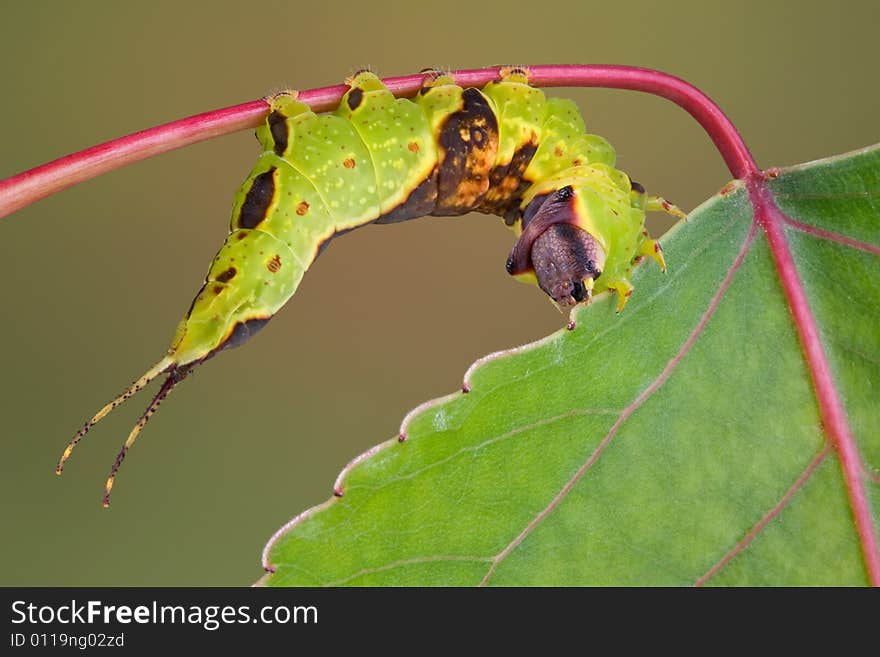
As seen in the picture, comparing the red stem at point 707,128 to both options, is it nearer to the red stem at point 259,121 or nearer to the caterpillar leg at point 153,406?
the red stem at point 259,121

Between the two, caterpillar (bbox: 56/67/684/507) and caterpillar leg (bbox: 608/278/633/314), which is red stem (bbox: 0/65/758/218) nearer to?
caterpillar (bbox: 56/67/684/507)

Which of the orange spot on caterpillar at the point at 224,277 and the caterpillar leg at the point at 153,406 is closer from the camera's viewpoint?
the caterpillar leg at the point at 153,406

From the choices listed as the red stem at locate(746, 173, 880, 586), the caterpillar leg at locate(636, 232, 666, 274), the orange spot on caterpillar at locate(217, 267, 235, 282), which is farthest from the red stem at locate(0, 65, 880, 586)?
the orange spot on caterpillar at locate(217, 267, 235, 282)

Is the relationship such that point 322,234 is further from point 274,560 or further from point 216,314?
point 274,560

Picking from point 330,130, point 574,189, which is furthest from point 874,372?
point 330,130

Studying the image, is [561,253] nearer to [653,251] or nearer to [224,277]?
[653,251]

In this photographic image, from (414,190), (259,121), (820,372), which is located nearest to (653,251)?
(820,372)

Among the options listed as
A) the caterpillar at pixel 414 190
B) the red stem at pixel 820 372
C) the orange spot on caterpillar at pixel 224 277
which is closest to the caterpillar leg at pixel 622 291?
the caterpillar at pixel 414 190
